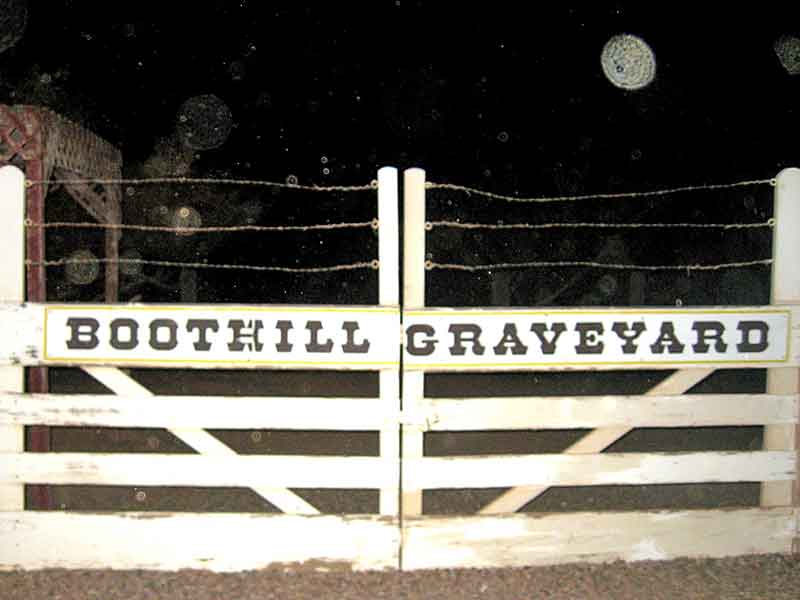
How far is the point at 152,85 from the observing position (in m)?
20.5

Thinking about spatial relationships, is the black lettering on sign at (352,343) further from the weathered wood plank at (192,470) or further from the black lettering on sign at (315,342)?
the weathered wood plank at (192,470)

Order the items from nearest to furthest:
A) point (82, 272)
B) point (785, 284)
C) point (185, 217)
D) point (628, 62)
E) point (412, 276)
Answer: point (412, 276) < point (785, 284) < point (82, 272) < point (628, 62) < point (185, 217)

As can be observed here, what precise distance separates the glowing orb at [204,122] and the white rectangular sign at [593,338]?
64.6ft

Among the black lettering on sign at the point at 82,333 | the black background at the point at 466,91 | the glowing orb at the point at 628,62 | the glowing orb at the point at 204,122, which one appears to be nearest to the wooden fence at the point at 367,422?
the black lettering on sign at the point at 82,333

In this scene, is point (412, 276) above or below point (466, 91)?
below

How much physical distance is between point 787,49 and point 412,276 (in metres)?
14.3

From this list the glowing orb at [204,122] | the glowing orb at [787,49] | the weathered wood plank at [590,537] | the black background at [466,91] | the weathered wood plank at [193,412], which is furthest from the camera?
the glowing orb at [204,122]

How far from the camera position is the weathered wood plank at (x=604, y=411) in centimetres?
429

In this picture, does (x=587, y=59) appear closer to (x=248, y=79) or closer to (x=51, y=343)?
(x=248, y=79)

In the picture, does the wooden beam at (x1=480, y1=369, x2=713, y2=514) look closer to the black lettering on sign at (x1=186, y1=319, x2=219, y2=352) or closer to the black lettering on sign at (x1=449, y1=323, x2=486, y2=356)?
the black lettering on sign at (x1=449, y1=323, x2=486, y2=356)

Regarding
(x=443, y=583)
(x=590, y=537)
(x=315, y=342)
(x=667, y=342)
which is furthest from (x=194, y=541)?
(x=667, y=342)

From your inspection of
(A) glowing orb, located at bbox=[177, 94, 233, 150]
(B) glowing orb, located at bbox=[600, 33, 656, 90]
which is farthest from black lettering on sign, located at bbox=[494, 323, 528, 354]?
(A) glowing orb, located at bbox=[177, 94, 233, 150]

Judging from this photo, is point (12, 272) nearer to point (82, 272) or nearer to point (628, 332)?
point (628, 332)

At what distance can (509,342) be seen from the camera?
433 cm
